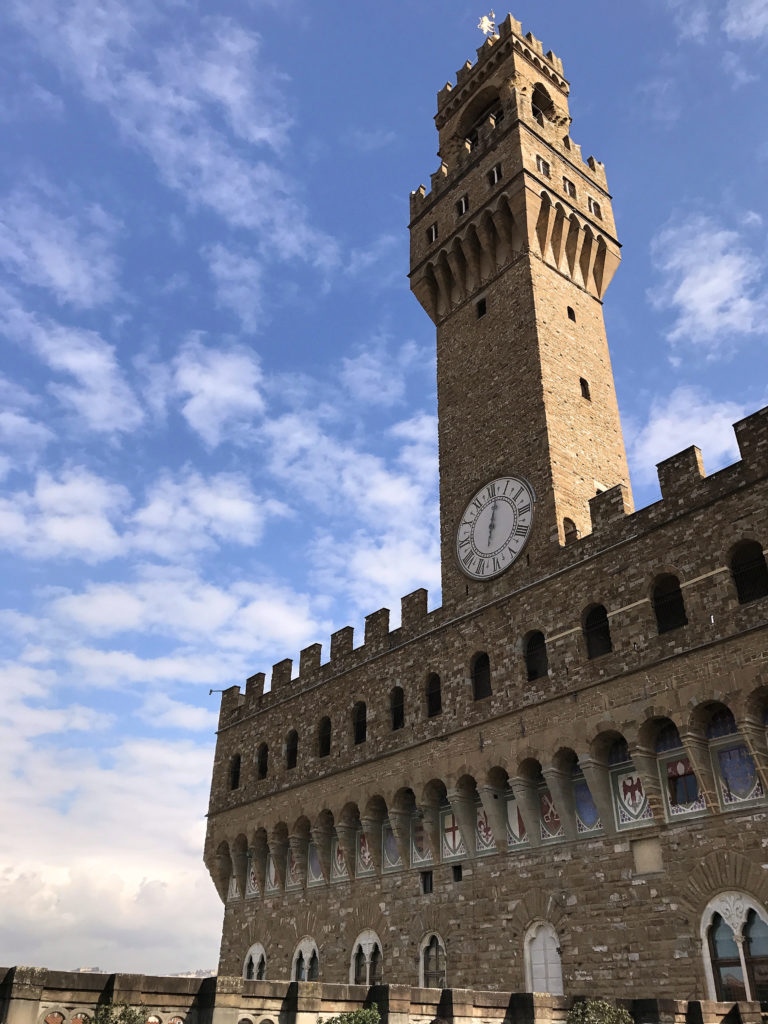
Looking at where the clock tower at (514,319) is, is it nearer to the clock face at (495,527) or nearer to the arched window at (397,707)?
the clock face at (495,527)

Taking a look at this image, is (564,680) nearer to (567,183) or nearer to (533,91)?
(567,183)

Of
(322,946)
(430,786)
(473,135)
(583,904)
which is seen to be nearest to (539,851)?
(583,904)

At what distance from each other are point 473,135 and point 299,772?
24212 mm

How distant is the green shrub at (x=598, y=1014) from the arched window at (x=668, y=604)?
6978 mm

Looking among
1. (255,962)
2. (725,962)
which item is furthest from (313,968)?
(725,962)

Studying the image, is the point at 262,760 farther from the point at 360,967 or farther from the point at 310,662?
the point at 360,967

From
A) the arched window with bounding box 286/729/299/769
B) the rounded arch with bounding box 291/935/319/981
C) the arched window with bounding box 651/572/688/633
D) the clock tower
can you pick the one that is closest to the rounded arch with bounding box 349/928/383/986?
the rounded arch with bounding box 291/935/319/981

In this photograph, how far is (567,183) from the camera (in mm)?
27812

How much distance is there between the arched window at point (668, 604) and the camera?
54.4ft

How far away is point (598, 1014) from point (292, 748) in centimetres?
1566

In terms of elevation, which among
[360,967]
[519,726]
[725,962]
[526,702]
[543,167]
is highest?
[543,167]

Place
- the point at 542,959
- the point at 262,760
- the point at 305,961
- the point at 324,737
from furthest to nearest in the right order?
the point at 262,760 < the point at 324,737 < the point at 305,961 < the point at 542,959

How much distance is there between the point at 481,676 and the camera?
20.3 metres

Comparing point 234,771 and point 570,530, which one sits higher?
point 570,530
